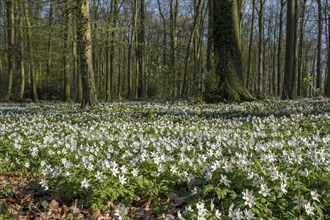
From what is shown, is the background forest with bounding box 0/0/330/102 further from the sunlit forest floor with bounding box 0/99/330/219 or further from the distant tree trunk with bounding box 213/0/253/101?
the sunlit forest floor with bounding box 0/99/330/219

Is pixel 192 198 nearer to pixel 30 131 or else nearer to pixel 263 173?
pixel 263 173

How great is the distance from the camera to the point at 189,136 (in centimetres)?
751

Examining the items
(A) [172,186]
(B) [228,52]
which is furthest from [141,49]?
(A) [172,186]

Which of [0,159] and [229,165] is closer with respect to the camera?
[229,165]

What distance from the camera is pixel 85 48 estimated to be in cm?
1517

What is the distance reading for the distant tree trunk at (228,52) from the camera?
17312mm

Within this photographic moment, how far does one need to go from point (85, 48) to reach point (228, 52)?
23.0ft

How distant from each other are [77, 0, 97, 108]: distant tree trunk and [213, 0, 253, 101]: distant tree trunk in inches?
247

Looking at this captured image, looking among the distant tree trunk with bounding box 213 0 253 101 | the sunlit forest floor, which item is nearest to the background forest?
the distant tree trunk with bounding box 213 0 253 101

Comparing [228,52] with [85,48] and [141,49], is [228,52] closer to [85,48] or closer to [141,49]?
[85,48]

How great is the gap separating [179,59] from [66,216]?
4145cm

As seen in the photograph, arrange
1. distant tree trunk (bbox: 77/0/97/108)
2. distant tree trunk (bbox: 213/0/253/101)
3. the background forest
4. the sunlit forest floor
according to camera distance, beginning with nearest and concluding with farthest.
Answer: the sunlit forest floor < distant tree trunk (bbox: 77/0/97/108) < distant tree trunk (bbox: 213/0/253/101) < the background forest

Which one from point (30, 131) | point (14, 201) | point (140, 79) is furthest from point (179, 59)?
point (14, 201)

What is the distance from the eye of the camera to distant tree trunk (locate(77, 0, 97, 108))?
15062 mm
